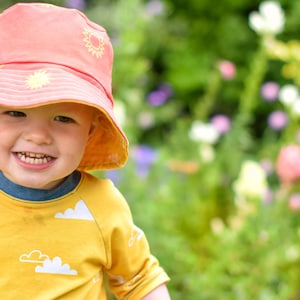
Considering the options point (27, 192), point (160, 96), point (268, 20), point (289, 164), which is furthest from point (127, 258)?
point (160, 96)

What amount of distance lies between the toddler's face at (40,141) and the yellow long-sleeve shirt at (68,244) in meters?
0.10

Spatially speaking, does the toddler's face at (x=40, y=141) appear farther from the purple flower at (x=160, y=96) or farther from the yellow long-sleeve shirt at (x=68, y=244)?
the purple flower at (x=160, y=96)

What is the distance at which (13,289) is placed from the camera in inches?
71.4

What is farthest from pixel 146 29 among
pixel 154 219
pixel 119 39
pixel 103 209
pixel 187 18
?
pixel 103 209

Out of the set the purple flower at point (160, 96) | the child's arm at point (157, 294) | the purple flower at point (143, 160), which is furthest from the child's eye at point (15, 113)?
the purple flower at point (160, 96)

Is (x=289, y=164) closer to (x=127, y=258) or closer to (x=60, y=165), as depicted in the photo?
(x=127, y=258)

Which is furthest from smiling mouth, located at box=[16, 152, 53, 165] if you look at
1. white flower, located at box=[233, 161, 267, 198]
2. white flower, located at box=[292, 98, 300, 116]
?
white flower, located at box=[292, 98, 300, 116]

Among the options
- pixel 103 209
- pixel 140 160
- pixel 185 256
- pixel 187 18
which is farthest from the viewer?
pixel 187 18

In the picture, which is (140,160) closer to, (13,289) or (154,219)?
(154,219)

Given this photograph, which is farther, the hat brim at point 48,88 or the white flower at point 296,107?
the white flower at point 296,107

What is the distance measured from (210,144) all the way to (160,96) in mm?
748

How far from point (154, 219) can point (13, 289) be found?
193 cm

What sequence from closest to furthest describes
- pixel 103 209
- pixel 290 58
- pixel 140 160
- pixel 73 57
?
pixel 73 57 → pixel 103 209 → pixel 140 160 → pixel 290 58

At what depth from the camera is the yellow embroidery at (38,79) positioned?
1664 mm
